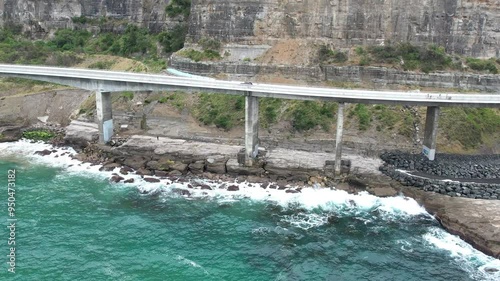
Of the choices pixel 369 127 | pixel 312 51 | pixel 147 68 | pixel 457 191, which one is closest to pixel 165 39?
pixel 147 68

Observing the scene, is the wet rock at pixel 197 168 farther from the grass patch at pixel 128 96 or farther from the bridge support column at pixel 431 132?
the bridge support column at pixel 431 132

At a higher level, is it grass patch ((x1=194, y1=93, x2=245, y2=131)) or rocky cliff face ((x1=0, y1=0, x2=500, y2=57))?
rocky cliff face ((x1=0, y1=0, x2=500, y2=57))

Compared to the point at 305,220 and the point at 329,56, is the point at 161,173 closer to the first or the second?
the point at 305,220

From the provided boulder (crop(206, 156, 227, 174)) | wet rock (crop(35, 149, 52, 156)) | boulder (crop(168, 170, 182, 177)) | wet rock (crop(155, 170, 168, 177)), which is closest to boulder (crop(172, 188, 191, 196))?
boulder (crop(168, 170, 182, 177))

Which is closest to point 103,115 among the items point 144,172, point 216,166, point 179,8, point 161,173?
point 144,172

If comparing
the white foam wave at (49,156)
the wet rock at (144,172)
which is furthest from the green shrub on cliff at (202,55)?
the wet rock at (144,172)

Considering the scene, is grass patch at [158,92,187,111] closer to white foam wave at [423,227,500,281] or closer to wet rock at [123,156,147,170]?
wet rock at [123,156,147,170]
